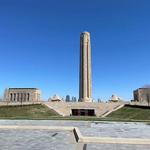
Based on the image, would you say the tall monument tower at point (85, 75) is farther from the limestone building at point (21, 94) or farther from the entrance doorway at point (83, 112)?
the limestone building at point (21, 94)

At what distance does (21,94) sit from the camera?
10950 centimetres

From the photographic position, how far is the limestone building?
355 ft

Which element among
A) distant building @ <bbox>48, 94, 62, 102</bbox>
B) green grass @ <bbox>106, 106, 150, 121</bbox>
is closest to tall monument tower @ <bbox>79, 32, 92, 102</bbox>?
distant building @ <bbox>48, 94, 62, 102</bbox>

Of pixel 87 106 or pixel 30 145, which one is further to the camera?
pixel 87 106

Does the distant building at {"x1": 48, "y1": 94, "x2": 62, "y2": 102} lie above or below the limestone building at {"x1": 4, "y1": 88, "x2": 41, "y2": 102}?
below

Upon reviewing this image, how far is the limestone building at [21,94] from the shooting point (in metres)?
108

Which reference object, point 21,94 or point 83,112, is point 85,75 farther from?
point 21,94

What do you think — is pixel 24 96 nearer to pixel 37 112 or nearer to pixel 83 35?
pixel 83 35

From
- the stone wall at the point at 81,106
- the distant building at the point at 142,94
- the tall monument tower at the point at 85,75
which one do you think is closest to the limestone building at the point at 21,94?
the tall monument tower at the point at 85,75

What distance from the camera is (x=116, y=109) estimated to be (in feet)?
212

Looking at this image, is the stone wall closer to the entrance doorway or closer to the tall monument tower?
the entrance doorway

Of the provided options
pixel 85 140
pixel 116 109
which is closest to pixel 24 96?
pixel 116 109

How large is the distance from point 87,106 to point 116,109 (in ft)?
27.5

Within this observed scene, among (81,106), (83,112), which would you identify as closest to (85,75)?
(81,106)
